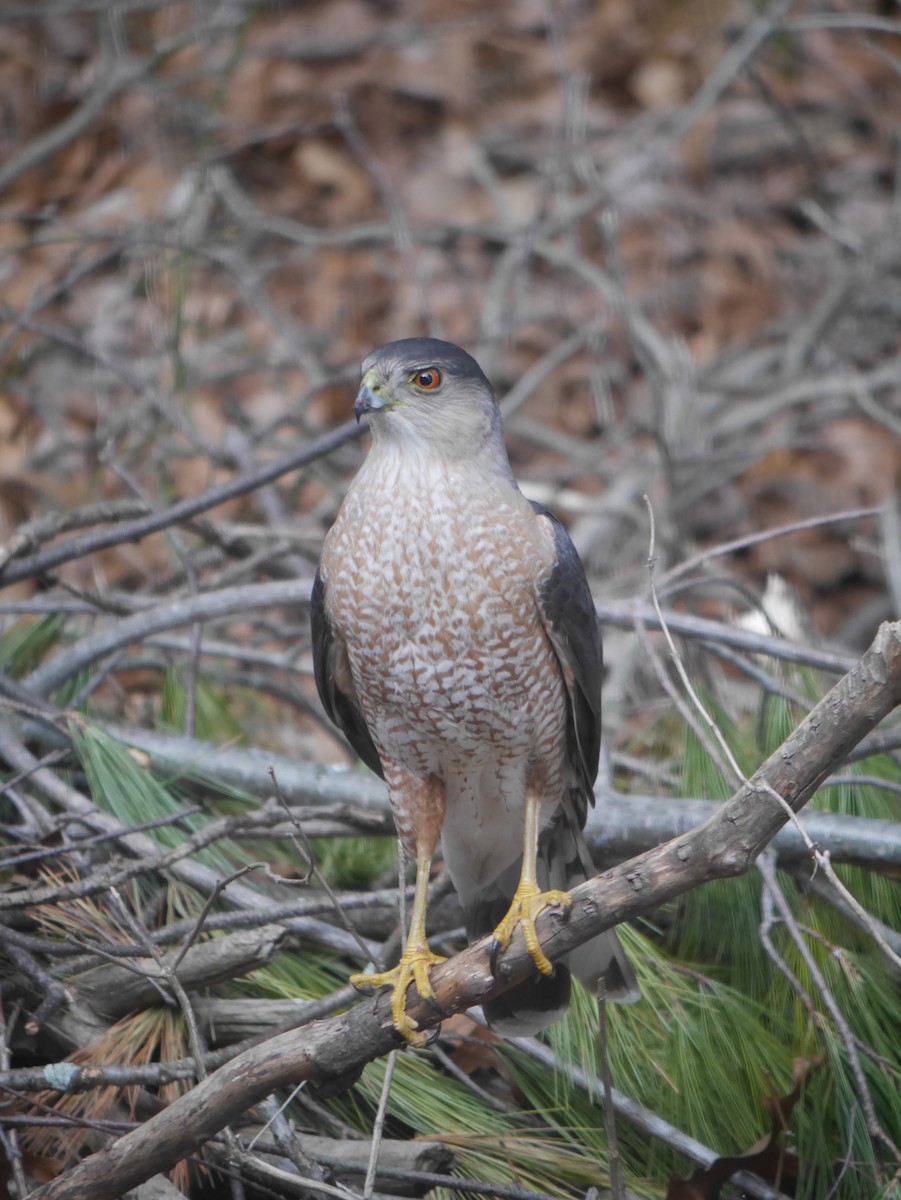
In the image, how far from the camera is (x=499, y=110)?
727cm

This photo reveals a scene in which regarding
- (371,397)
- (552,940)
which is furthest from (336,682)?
(552,940)

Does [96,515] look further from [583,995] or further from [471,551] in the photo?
[583,995]

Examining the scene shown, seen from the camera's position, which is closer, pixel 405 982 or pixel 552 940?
pixel 552 940

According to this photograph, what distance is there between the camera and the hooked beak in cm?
293

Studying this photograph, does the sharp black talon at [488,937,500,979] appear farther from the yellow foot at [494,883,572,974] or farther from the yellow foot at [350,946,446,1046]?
the yellow foot at [350,946,446,1046]

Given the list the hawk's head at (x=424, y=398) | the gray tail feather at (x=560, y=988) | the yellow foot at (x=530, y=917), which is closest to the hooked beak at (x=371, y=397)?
the hawk's head at (x=424, y=398)

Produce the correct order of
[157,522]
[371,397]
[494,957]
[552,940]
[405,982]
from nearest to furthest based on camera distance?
[552,940]
[494,957]
[405,982]
[371,397]
[157,522]

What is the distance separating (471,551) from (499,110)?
525 cm

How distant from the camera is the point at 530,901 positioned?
9.25 feet

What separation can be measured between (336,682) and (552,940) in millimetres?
975

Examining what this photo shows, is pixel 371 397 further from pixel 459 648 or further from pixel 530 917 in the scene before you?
pixel 530 917

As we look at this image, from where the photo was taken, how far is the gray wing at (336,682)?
304 centimetres

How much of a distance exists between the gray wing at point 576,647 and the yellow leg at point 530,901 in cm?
15

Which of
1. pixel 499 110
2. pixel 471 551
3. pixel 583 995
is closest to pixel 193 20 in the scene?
pixel 499 110
